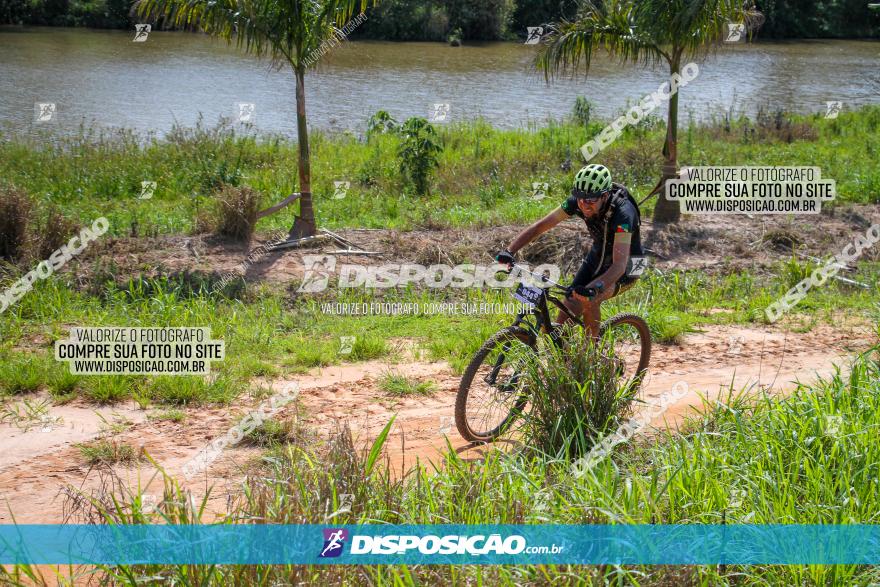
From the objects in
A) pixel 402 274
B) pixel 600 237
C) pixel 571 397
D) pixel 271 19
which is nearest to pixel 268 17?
pixel 271 19

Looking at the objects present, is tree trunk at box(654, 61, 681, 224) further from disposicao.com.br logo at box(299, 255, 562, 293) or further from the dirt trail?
the dirt trail

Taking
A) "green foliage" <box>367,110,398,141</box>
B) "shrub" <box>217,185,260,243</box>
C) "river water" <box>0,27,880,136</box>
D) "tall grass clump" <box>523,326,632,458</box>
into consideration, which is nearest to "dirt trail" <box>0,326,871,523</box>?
"tall grass clump" <box>523,326,632,458</box>

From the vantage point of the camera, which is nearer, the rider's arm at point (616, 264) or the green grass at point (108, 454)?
the green grass at point (108, 454)

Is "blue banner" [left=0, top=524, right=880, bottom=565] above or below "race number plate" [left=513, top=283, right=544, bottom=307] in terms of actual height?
below

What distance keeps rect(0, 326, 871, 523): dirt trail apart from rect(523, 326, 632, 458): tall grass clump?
0.68 metres

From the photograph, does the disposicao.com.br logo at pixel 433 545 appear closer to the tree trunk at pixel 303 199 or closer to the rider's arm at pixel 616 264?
the rider's arm at pixel 616 264

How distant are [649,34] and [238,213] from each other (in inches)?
255

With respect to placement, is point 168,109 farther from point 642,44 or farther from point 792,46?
point 792,46

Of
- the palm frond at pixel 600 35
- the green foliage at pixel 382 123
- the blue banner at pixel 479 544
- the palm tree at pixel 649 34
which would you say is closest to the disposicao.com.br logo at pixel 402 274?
the palm tree at pixel 649 34

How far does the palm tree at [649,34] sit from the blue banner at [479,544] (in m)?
8.84

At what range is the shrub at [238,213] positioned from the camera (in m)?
11.5

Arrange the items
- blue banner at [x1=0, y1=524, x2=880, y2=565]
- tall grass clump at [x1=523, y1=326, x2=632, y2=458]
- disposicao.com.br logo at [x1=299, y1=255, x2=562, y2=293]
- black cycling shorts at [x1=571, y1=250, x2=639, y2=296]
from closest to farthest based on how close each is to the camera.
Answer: blue banner at [x1=0, y1=524, x2=880, y2=565] → tall grass clump at [x1=523, y1=326, x2=632, y2=458] → black cycling shorts at [x1=571, y1=250, x2=639, y2=296] → disposicao.com.br logo at [x1=299, y1=255, x2=562, y2=293]

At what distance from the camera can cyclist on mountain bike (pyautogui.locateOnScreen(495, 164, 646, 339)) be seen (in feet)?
21.1

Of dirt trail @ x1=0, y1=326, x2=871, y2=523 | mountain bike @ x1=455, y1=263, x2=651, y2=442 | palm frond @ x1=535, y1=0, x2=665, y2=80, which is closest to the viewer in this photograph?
dirt trail @ x1=0, y1=326, x2=871, y2=523
